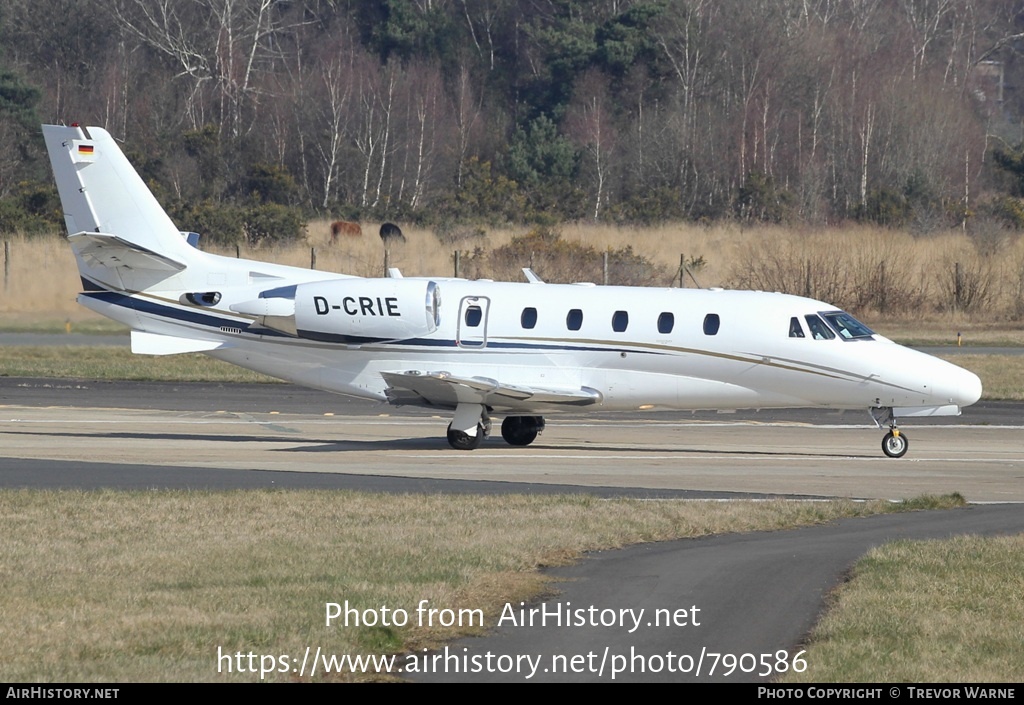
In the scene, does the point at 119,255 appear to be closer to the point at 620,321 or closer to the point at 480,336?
the point at 480,336

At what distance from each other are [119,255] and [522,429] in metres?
6.94

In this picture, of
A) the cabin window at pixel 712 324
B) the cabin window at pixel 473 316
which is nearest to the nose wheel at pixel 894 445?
the cabin window at pixel 712 324

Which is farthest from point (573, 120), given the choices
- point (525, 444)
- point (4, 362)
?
point (525, 444)

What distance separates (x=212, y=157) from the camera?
2515 inches

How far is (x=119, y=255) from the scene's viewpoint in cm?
2247

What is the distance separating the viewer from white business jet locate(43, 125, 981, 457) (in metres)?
21.6

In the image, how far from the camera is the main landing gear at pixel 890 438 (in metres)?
21.7

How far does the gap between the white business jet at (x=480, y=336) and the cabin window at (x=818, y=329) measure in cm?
4

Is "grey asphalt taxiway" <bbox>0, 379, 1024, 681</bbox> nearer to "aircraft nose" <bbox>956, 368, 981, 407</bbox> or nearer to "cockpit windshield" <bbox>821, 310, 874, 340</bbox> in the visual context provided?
"aircraft nose" <bbox>956, 368, 981, 407</bbox>

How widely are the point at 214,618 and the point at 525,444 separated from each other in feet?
42.6

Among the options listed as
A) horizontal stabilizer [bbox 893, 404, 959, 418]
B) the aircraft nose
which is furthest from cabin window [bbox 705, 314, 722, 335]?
the aircraft nose

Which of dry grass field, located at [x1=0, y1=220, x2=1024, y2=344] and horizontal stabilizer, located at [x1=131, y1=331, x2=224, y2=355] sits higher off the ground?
horizontal stabilizer, located at [x1=131, y1=331, x2=224, y2=355]

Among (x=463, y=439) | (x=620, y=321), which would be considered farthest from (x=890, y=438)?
(x=463, y=439)
